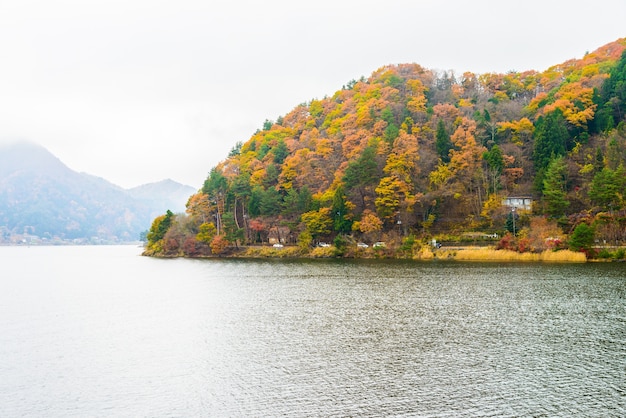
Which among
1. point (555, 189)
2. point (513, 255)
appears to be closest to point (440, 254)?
point (513, 255)

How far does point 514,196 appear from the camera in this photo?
58.1 meters

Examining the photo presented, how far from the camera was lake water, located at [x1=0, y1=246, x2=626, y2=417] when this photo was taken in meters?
12.5

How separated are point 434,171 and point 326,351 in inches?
1900

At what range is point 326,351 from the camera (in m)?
17.3

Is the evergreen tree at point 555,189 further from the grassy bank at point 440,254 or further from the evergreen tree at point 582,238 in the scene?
the grassy bank at point 440,254

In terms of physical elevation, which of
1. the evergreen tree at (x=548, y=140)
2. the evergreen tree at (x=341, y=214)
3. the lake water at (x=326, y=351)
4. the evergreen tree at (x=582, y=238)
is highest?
the evergreen tree at (x=548, y=140)

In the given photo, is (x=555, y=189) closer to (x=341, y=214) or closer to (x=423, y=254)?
(x=423, y=254)

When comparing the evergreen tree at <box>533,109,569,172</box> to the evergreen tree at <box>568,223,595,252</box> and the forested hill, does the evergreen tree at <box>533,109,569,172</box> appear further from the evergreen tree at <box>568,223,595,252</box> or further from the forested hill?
the evergreen tree at <box>568,223,595,252</box>

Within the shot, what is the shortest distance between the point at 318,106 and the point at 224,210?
1305 inches

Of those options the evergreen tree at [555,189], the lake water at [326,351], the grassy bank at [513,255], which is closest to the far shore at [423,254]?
the grassy bank at [513,255]

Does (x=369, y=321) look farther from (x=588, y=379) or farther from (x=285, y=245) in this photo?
(x=285, y=245)

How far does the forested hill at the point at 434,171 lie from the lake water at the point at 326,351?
75.9ft

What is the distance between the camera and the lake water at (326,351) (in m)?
12.5

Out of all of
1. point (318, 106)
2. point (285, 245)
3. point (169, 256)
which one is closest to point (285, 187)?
point (285, 245)
